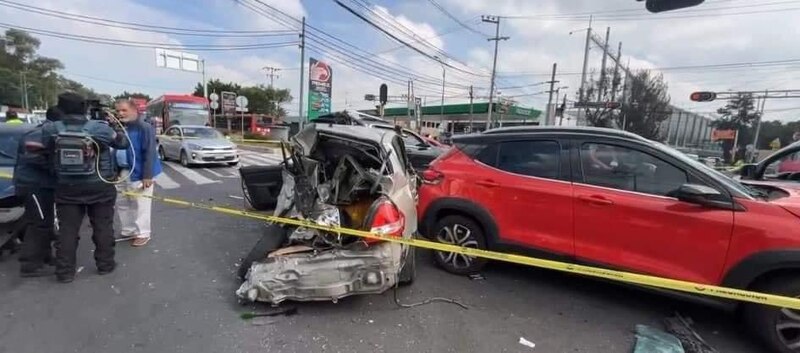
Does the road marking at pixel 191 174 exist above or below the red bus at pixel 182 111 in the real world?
below

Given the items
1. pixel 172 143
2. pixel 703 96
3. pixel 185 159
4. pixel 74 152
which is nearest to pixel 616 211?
pixel 74 152

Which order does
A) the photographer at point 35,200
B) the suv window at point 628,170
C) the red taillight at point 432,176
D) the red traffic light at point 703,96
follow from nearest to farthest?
1. the suv window at point 628,170
2. the photographer at point 35,200
3. the red taillight at point 432,176
4. the red traffic light at point 703,96

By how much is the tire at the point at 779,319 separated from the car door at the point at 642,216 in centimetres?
32

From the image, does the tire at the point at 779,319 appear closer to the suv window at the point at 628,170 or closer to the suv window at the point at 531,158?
the suv window at the point at 628,170

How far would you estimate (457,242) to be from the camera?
4.35 m

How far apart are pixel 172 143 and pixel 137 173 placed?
10388 mm

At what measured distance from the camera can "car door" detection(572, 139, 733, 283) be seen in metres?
3.09

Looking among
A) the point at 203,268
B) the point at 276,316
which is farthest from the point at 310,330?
the point at 203,268

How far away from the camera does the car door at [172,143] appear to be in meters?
13.9

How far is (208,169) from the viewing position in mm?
12828

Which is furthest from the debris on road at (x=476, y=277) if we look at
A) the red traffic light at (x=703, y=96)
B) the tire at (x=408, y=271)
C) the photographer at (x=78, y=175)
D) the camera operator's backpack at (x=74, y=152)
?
the red traffic light at (x=703, y=96)

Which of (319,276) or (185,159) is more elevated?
(319,276)

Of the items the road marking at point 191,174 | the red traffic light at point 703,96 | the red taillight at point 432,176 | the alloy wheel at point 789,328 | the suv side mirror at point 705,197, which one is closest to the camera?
the alloy wheel at point 789,328

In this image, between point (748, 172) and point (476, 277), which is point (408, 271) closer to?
point (476, 277)
